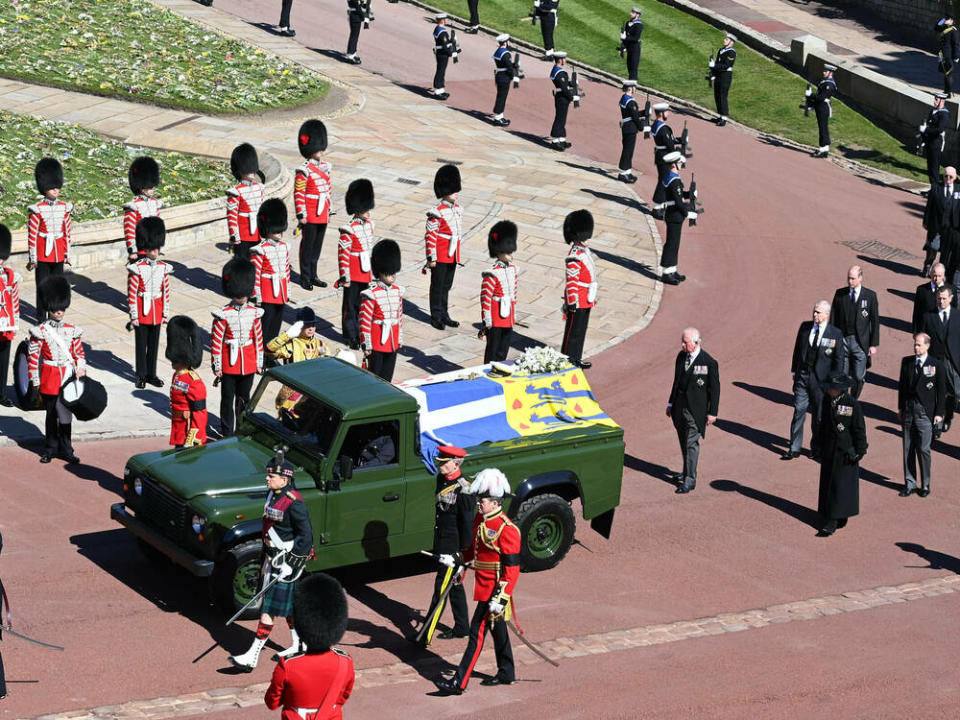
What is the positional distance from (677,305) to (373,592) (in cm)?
1077

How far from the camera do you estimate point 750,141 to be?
3275 centimetres

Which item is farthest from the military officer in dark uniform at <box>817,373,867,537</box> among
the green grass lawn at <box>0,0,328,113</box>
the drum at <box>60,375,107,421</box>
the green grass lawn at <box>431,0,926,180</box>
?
the green grass lawn at <box>0,0,328,113</box>

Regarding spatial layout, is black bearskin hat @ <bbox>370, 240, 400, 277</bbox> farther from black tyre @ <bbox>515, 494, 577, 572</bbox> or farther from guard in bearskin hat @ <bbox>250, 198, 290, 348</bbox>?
black tyre @ <bbox>515, 494, 577, 572</bbox>

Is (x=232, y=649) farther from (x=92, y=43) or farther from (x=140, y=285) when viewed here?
(x=92, y=43)

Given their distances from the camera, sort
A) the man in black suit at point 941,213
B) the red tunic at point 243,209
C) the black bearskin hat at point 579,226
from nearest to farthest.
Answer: the black bearskin hat at point 579,226, the red tunic at point 243,209, the man in black suit at point 941,213

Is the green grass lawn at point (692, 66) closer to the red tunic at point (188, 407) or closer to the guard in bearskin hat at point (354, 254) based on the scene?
the guard in bearskin hat at point (354, 254)

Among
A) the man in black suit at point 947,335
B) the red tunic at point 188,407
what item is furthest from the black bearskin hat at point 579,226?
the red tunic at point 188,407

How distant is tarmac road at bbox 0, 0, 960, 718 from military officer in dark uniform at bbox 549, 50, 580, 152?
915cm

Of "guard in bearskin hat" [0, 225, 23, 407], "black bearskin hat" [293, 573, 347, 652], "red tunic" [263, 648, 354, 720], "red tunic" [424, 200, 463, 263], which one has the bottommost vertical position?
"guard in bearskin hat" [0, 225, 23, 407]

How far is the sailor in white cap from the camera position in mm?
29156

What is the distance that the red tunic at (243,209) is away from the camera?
2050 centimetres

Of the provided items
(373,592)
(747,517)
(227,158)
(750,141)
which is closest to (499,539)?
(373,592)

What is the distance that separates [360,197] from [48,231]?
405cm

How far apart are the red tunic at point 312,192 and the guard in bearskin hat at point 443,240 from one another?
1831mm
